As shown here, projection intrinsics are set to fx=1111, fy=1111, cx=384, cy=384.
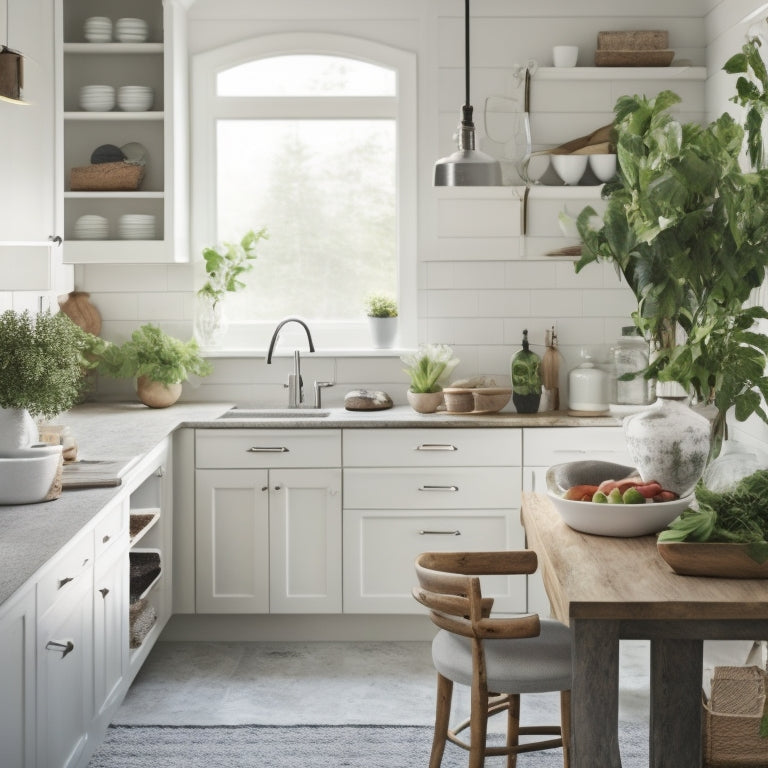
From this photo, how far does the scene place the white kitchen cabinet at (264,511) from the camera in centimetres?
479

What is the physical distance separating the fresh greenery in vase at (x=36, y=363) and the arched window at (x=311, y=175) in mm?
2380

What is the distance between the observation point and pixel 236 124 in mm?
5488

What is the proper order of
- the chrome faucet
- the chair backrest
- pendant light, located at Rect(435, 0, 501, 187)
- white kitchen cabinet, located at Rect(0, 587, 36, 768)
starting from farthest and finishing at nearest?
the chrome faucet, pendant light, located at Rect(435, 0, 501, 187), the chair backrest, white kitchen cabinet, located at Rect(0, 587, 36, 768)

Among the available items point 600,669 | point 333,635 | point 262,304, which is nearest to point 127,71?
point 262,304

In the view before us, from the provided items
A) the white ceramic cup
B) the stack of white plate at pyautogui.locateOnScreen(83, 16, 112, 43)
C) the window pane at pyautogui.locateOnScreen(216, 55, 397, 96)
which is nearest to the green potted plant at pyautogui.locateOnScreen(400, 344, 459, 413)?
the window pane at pyautogui.locateOnScreen(216, 55, 397, 96)

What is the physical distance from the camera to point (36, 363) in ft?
10.1

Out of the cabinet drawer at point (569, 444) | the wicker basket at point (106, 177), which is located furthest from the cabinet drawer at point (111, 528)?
the wicker basket at point (106, 177)

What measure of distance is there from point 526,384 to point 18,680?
10.4 feet

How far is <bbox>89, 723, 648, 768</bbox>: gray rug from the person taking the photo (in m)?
3.58

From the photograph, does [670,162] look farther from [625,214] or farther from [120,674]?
[120,674]

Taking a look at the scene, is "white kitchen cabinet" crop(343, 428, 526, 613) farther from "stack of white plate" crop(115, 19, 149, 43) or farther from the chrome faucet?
"stack of white plate" crop(115, 19, 149, 43)

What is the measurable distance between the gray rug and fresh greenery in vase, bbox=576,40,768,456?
1.16 meters

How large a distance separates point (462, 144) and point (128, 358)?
1.97m

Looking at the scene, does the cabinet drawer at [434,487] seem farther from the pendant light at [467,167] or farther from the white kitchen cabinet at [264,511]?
the pendant light at [467,167]
